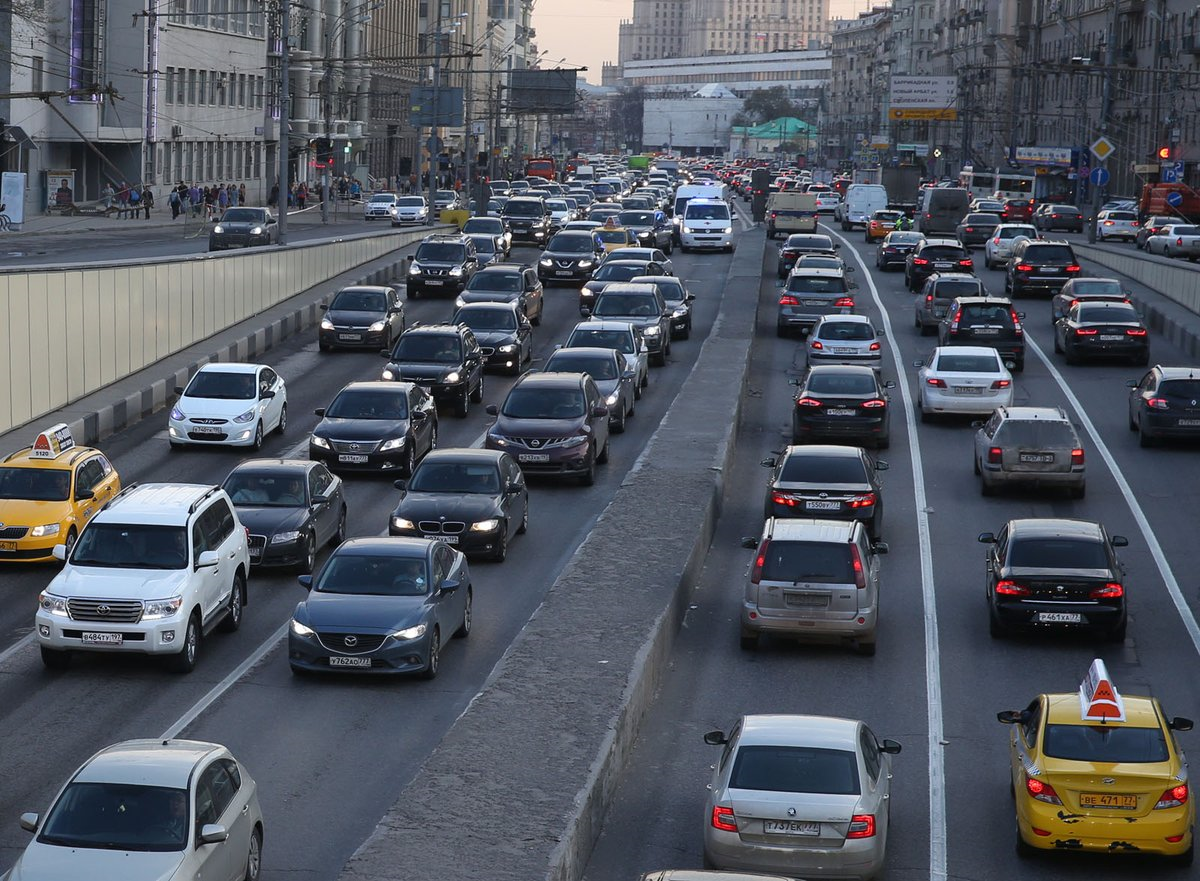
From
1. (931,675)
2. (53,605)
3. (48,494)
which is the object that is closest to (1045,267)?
(931,675)

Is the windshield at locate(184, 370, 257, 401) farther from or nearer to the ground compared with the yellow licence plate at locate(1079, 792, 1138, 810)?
farther from the ground

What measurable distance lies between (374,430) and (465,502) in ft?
17.2

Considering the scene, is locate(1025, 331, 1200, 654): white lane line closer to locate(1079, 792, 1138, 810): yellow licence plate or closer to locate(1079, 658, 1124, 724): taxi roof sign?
locate(1079, 658, 1124, 724): taxi roof sign

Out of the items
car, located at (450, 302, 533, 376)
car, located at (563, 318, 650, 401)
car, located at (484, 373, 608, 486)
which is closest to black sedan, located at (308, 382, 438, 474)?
car, located at (484, 373, 608, 486)

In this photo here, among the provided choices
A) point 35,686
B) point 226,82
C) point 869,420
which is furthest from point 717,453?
point 226,82

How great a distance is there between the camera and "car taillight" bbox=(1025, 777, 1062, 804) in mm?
13711

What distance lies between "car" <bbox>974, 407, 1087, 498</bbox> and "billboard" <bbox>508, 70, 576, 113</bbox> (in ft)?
216

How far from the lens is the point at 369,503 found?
27000 millimetres

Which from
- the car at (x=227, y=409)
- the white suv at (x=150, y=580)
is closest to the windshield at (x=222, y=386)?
the car at (x=227, y=409)

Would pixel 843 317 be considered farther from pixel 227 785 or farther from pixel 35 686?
pixel 227 785

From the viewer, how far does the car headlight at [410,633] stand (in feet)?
59.3

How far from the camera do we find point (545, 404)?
2895 centimetres

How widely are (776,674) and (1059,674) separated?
3.14 metres

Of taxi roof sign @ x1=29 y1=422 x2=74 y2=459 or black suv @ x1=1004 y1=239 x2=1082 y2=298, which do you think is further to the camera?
black suv @ x1=1004 y1=239 x2=1082 y2=298
